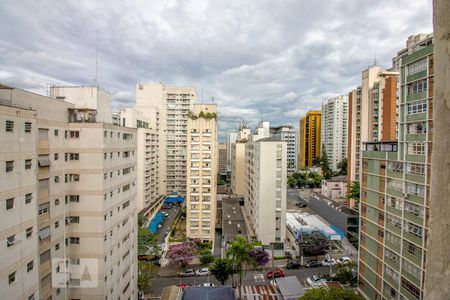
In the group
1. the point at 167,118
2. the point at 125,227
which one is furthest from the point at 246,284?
the point at 167,118

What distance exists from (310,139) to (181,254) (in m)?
93.7

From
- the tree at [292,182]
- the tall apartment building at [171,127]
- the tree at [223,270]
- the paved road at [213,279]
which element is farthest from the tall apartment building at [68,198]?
the tree at [292,182]

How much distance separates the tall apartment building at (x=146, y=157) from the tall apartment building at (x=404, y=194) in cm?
3568

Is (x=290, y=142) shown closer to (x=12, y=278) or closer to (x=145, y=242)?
(x=145, y=242)

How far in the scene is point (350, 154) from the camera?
46.2 meters

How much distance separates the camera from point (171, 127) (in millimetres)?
62844

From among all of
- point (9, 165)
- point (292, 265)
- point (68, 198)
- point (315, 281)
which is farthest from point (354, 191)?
point (9, 165)

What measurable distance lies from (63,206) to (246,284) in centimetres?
2027

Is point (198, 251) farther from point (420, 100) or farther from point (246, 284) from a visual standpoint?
point (420, 100)

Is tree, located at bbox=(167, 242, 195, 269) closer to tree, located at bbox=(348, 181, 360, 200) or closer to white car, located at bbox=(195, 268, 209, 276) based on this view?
white car, located at bbox=(195, 268, 209, 276)

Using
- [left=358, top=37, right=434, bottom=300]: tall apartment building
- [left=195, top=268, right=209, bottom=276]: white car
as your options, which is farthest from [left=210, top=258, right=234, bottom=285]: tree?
[left=358, top=37, right=434, bottom=300]: tall apartment building

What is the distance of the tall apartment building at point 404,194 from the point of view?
1552 centimetres

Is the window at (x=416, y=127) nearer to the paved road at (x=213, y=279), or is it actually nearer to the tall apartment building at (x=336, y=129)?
the paved road at (x=213, y=279)

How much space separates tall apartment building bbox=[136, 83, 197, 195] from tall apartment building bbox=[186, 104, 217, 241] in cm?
2505
